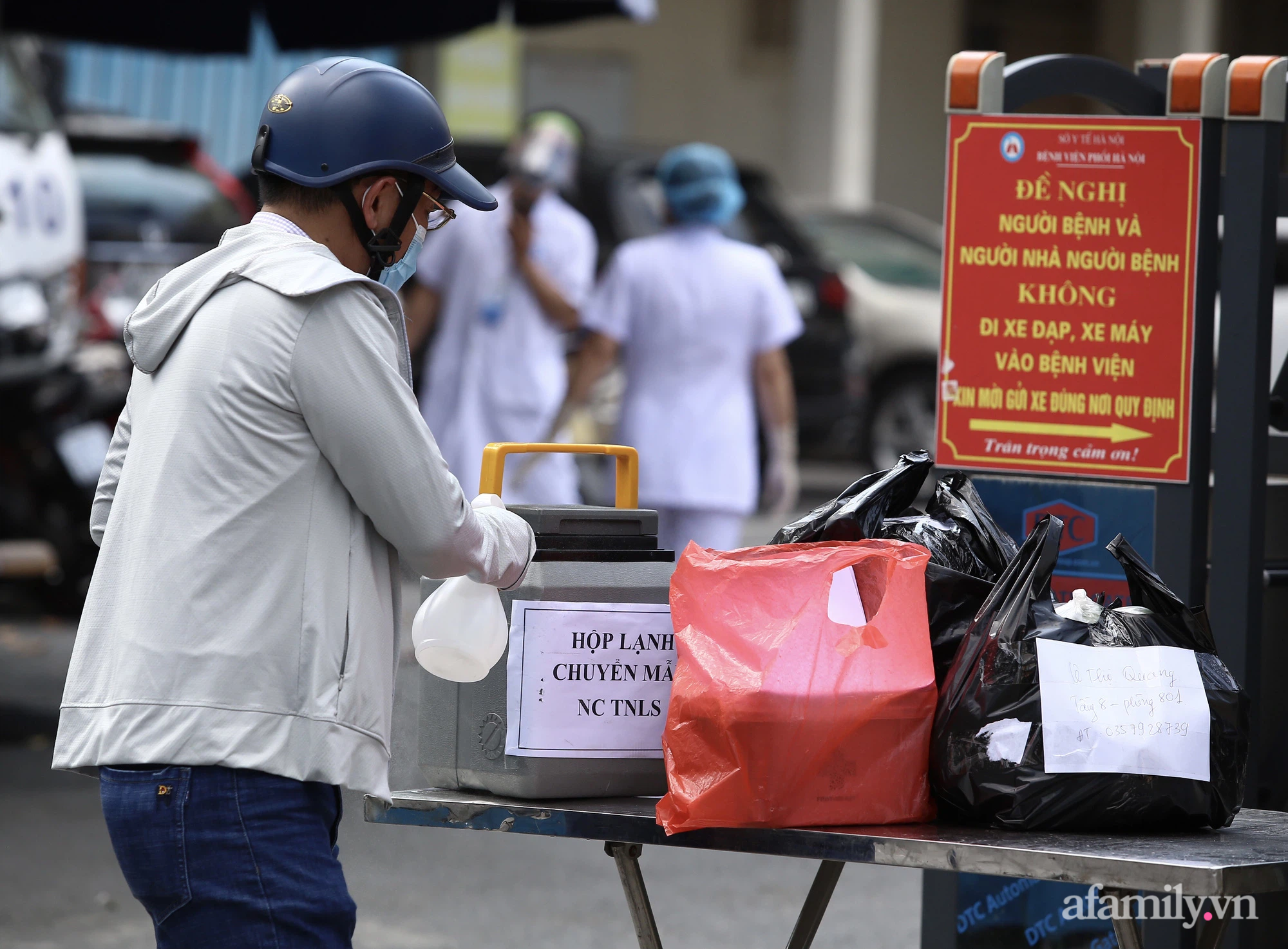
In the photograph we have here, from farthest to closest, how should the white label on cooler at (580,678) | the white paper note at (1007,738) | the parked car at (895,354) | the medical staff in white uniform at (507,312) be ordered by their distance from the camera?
the parked car at (895,354) < the medical staff in white uniform at (507,312) < the white label on cooler at (580,678) < the white paper note at (1007,738)

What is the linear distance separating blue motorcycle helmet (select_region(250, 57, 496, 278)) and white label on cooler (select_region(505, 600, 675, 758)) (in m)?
0.56

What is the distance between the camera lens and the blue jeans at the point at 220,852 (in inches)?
88.7

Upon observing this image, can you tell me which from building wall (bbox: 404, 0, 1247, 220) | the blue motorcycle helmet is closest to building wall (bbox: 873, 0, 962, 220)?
building wall (bbox: 404, 0, 1247, 220)

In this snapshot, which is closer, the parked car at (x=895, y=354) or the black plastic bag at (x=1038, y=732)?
the black plastic bag at (x=1038, y=732)

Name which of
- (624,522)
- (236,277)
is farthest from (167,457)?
(624,522)

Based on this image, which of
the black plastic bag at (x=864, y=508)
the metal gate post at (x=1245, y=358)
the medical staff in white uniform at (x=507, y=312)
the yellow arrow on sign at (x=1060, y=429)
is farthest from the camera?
the medical staff in white uniform at (x=507, y=312)

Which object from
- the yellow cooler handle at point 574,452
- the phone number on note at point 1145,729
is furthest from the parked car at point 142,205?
the phone number on note at point 1145,729

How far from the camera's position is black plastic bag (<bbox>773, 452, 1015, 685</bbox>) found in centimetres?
269

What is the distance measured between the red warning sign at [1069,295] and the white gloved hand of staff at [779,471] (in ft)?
11.1

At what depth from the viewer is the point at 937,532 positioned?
2811 mm

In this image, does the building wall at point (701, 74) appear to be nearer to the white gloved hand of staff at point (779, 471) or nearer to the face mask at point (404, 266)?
the white gloved hand of staff at point (779, 471)

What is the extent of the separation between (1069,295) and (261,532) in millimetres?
1693

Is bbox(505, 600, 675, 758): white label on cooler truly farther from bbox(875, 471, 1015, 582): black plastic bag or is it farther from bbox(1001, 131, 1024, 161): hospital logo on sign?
bbox(1001, 131, 1024, 161): hospital logo on sign

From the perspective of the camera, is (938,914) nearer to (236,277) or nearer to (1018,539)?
(1018,539)
